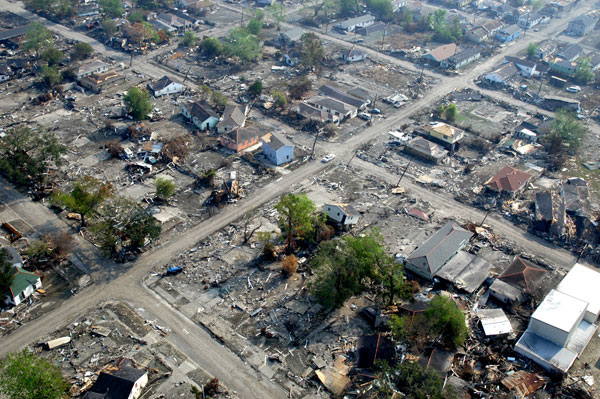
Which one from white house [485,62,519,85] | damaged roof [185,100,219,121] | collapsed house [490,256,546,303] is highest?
white house [485,62,519,85]

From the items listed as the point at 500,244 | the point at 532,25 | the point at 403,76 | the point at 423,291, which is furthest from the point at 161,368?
the point at 532,25

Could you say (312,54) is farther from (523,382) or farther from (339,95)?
(523,382)

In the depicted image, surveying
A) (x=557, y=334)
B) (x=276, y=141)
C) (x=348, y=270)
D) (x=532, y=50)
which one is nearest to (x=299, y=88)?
(x=276, y=141)

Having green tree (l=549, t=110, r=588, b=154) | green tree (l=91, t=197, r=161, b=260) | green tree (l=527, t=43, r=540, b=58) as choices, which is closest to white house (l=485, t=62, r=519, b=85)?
green tree (l=527, t=43, r=540, b=58)

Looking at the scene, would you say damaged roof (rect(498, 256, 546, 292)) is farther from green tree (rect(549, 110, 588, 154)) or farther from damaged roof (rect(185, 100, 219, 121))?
damaged roof (rect(185, 100, 219, 121))

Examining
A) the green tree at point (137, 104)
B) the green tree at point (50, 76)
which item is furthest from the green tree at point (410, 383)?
the green tree at point (50, 76)

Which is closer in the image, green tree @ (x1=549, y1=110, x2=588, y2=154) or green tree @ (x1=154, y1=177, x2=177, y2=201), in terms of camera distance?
green tree @ (x1=154, y1=177, x2=177, y2=201)
